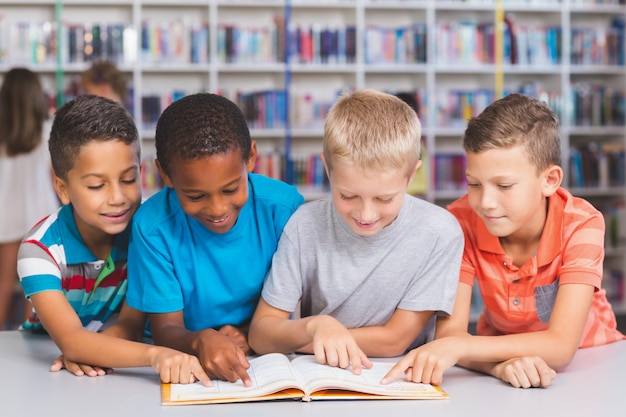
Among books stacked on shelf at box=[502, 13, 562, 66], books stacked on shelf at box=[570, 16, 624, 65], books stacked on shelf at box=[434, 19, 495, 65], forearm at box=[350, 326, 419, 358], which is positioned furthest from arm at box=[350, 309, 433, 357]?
books stacked on shelf at box=[570, 16, 624, 65]

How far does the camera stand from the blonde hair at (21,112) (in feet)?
12.6

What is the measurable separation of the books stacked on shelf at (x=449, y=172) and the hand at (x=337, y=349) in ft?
12.7

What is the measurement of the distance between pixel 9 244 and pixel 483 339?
3.13 metres

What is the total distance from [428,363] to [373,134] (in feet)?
1.37

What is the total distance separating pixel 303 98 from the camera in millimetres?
5000

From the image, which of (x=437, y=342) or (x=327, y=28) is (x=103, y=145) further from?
(x=327, y=28)

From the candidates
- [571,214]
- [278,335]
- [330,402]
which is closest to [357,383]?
[330,402]

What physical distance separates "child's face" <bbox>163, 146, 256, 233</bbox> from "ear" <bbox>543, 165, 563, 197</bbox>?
22.9 inches

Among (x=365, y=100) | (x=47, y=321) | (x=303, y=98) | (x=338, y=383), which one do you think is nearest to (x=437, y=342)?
(x=338, y=383)

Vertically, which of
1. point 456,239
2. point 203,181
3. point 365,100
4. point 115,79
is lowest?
point 456,239

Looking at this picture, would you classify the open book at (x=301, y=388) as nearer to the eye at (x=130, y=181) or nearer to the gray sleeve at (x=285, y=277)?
the gray sleeve at (x=285, y=277)

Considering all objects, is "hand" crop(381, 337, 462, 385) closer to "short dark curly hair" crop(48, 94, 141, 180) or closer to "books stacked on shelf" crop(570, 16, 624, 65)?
"short dark curly hair" crop(48, 94, 141, 180)

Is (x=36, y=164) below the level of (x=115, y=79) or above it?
below

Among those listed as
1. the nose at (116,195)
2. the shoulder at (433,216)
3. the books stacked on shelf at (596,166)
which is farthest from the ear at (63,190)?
the books stacked on shelf at (596,166)
